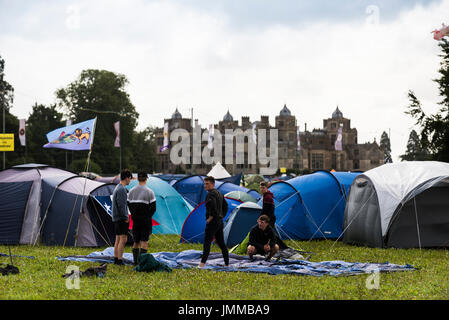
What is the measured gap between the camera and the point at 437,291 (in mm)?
6625

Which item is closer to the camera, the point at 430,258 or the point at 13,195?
the point at 430,258

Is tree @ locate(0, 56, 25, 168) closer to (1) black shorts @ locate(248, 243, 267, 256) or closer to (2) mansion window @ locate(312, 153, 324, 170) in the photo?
(1) black shorts @ locate(248, 243, 267, 256)

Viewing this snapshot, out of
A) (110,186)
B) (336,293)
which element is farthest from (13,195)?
(336,293)

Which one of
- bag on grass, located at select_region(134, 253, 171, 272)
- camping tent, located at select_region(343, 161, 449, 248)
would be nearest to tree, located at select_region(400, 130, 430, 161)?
camping tent, located at select_region(343, 161, 449, 248)

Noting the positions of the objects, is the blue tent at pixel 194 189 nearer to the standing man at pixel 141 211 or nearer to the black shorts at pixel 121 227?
the black shorts at pixel 121 227

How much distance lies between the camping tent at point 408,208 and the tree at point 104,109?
41108 mm

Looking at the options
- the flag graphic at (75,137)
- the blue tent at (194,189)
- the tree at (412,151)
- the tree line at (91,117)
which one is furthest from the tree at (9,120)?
the tree at (412,151)

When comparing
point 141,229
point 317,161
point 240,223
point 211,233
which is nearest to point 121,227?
point 141,229

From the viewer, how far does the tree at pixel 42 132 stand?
5272cm

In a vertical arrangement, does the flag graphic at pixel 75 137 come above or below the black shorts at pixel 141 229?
above

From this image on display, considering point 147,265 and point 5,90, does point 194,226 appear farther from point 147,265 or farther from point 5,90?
point 5,90

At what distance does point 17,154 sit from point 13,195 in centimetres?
4208
